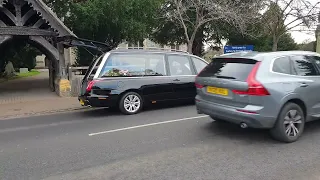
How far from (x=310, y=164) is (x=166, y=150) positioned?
2.20m

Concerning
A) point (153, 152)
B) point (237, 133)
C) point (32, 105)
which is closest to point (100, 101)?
point (153, 152)

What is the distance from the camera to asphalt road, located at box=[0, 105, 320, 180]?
425 centimetres

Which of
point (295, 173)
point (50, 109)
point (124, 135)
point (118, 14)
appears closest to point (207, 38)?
point (118, 14)

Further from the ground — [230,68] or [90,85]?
[230,68]

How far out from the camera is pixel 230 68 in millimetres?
5762

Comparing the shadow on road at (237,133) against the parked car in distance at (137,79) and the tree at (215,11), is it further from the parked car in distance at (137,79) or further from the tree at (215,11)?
the tree at (215,11)

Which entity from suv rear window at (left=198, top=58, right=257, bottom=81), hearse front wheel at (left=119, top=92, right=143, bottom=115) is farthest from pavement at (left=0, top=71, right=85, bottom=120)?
suv rear window at (left=198, top=58, right=257, bottom=81)

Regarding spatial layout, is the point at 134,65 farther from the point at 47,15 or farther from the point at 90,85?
the point at 47,15

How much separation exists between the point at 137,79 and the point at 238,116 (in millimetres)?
3793

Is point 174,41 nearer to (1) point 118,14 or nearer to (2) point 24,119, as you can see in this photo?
(1) point 118,14

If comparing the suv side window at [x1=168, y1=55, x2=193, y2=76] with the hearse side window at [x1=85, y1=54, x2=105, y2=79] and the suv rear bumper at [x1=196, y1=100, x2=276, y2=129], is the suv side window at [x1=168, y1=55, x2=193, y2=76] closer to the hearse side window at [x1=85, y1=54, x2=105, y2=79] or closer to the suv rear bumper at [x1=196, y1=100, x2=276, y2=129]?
the hearse side window at [x1=85, y1=54, x2=105, y2=79]

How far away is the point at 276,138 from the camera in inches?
217

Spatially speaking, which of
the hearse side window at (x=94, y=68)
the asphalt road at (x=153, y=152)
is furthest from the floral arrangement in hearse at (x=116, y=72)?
the asphalt road at (x=153, y=152)

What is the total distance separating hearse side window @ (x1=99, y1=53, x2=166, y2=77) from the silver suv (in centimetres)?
287
